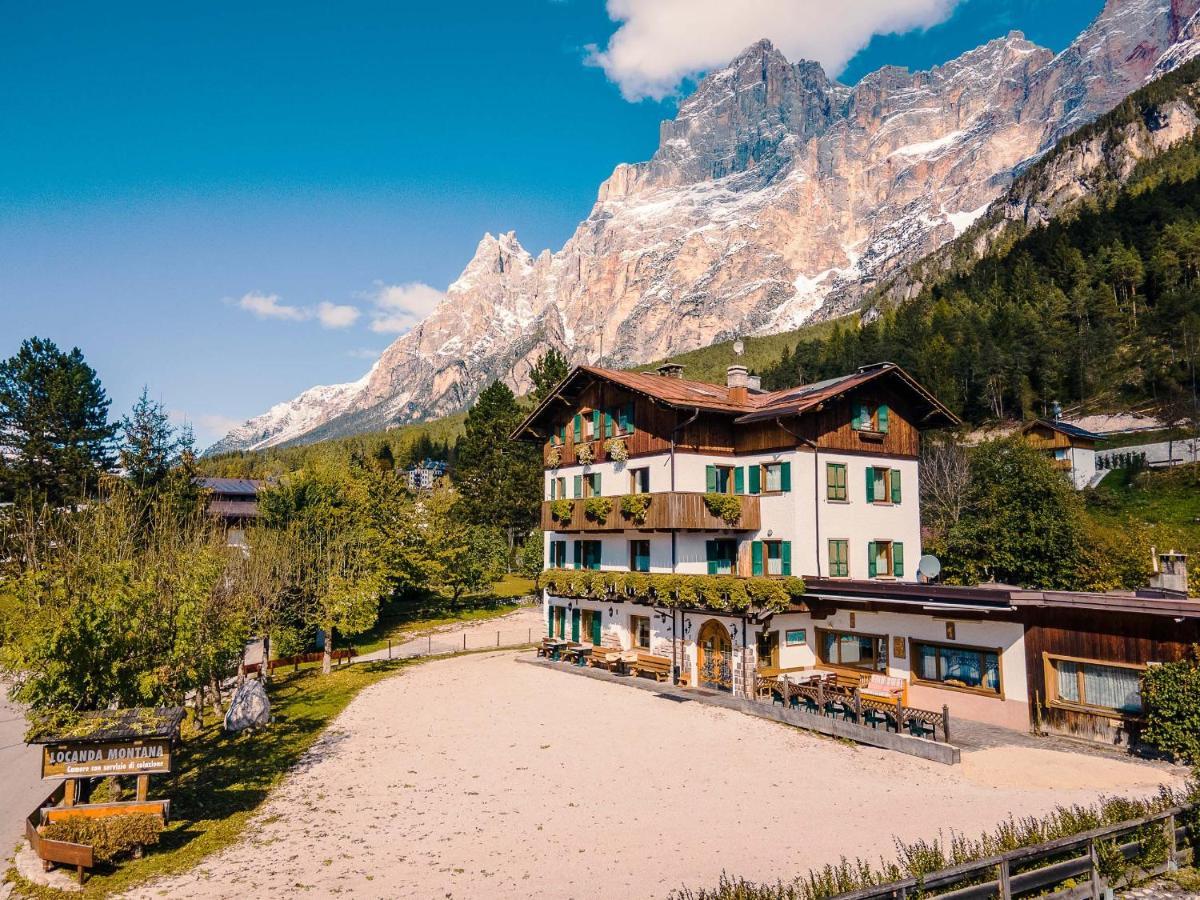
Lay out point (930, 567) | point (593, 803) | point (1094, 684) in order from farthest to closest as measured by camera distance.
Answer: point (930, 567)
point (1094, 684)
point (593, 803)

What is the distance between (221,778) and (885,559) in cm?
2488

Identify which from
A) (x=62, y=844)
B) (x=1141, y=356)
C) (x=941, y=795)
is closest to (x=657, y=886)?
(x=941, y=795)

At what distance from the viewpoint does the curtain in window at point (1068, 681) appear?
21047mm

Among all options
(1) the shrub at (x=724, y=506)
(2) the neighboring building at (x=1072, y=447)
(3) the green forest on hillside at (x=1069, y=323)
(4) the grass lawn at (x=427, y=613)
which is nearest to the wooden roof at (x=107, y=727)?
(1) the shrub at (x=724, y=506)

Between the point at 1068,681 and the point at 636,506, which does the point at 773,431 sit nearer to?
the point at 636,506

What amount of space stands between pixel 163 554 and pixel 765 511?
20.9m

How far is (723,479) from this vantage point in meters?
32.3

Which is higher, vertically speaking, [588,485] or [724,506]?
[588,485]

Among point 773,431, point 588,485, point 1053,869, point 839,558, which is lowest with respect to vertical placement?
point 1053,869

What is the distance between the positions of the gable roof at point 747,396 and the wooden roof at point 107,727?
19839 mm

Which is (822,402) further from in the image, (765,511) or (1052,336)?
(1052,336)

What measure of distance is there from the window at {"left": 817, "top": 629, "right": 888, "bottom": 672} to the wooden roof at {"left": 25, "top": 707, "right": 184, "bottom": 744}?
2100 cm

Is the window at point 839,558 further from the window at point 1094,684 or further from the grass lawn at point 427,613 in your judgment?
the grass lawn at point 427,613

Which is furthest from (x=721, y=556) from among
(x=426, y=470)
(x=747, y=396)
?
(x=426, y=470)
